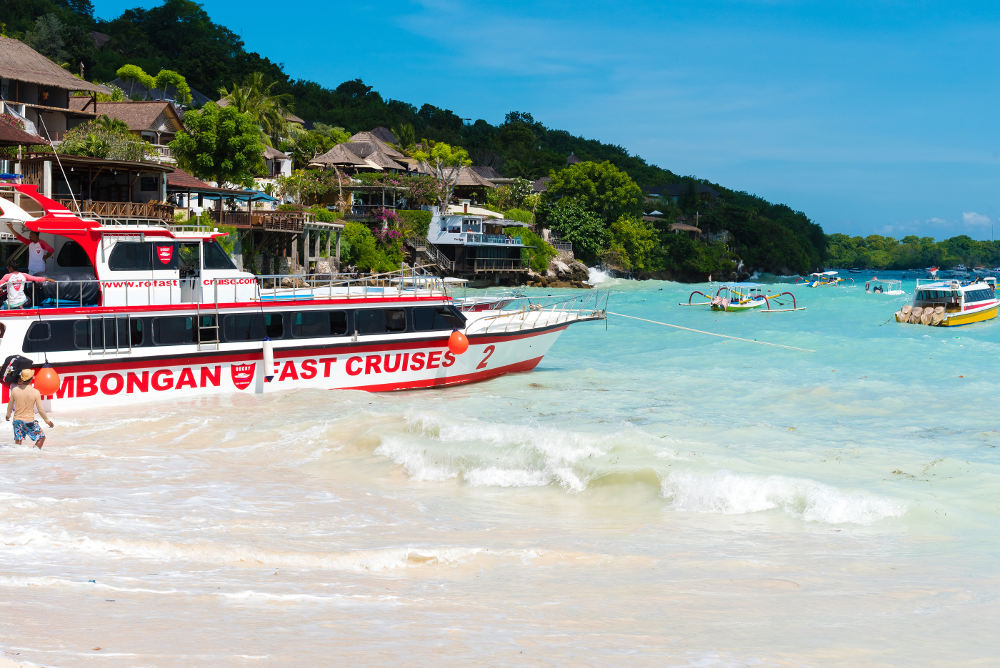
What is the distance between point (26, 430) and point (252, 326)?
Answer: 655 cm

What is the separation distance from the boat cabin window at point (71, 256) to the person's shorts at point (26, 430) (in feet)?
20.8

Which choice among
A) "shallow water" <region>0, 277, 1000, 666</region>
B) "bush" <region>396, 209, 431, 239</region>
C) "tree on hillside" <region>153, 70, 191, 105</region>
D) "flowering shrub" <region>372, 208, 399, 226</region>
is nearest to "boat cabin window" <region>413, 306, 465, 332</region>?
"shallow water" <region>0, 277, 1000, 666</region>

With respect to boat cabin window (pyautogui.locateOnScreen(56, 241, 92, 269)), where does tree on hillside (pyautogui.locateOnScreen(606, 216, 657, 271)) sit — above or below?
above

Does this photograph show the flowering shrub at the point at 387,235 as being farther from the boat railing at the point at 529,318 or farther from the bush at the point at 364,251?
the boat railing at the point at 529,318

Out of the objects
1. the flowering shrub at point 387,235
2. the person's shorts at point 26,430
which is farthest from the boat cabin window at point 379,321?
the flowering shrub at point 387,235

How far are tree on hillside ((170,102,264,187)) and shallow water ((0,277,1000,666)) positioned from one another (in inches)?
1186

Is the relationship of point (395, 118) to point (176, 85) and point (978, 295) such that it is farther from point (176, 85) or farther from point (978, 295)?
point (978, 295)

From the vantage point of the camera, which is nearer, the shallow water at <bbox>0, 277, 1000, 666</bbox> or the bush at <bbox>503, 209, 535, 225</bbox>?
the shallow water at <bbox>0, 277, 1000, 666</bbox>

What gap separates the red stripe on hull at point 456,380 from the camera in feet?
65.9

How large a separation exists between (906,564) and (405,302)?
13.4m

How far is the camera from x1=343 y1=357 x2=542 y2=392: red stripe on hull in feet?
65.9

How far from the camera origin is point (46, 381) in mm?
15688

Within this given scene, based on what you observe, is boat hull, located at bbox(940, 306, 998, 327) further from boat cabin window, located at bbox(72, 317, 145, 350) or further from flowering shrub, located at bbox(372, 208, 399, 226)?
boat cabin window, located at bbox(72, 317, 145, 350)

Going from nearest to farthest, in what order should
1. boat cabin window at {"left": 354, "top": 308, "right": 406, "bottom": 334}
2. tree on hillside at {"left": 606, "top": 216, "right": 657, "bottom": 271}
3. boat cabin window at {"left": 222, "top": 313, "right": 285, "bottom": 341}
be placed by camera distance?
boat cabin window at {"left": 222, "top": 313, "right": 285, "bottom": 341}
boat cabin window at {"left": 354, "top": 308, "right": 406, "bottom": 334}
tree on hillside at {"left": 606, "top": 216, "right": 657, "bottom": 271}
